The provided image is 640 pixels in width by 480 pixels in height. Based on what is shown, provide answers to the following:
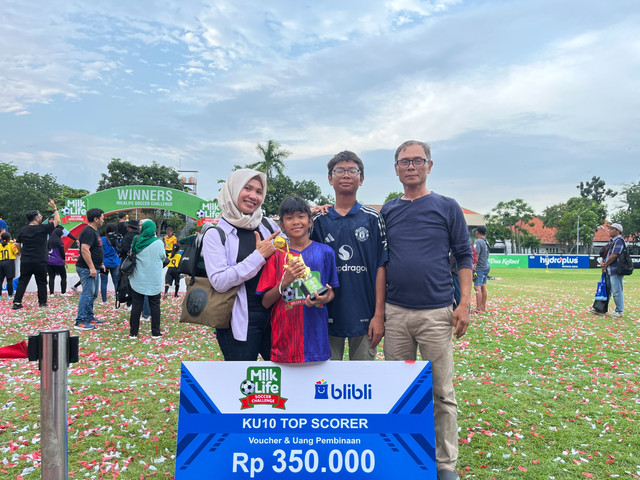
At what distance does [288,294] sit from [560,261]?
36.0m

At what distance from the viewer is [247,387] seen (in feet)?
7.80

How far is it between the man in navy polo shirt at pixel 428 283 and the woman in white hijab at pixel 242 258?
85cm

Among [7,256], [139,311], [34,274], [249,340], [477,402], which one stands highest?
[7,256]

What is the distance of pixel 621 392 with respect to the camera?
4.52 meters

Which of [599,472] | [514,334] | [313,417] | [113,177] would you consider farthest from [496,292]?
[113,177]

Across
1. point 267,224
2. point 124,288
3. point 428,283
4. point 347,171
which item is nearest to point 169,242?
point 124,288

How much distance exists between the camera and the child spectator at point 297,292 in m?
2.38

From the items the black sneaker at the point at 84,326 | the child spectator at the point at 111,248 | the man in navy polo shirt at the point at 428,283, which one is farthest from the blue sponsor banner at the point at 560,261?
the man in navy polo shirt at the point at 428,283

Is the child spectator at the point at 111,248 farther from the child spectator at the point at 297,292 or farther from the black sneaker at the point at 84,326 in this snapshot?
the child spectator at the point at 297,292

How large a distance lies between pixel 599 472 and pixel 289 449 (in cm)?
227

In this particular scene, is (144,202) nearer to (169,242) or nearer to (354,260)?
(169,242)

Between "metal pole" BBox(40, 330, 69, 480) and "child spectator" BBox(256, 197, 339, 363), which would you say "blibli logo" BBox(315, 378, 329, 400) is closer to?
"child spectator" BBox(256, 197, 339, 363)

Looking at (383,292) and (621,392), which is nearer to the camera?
(383,292)

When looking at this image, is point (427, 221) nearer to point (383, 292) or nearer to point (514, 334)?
point (383, 292)
